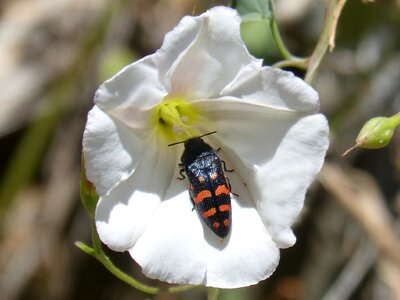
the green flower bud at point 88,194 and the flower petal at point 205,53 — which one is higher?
the flower petal at point 205,53

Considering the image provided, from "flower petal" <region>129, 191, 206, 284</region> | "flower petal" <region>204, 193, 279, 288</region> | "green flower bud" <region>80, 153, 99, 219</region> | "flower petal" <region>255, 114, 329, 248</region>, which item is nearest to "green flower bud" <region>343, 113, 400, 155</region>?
"flower petal" <region>255, 114, 329, 248</region>

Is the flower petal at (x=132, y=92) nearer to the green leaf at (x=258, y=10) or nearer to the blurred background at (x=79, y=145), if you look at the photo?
the green leaf at (x=258, y=10)

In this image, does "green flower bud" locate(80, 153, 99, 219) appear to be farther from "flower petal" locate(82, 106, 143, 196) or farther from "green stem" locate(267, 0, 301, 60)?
"green stem" locate(267, 0, 301, 60)

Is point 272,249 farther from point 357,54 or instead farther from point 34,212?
point 34,212

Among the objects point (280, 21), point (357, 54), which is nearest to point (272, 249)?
point (357, 54)

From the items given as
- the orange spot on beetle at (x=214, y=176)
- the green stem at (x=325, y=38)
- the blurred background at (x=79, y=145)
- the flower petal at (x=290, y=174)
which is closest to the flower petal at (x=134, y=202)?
the orange spot on beetle at (x=214, y=176)

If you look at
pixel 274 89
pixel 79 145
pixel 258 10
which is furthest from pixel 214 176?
pixel 79 145
